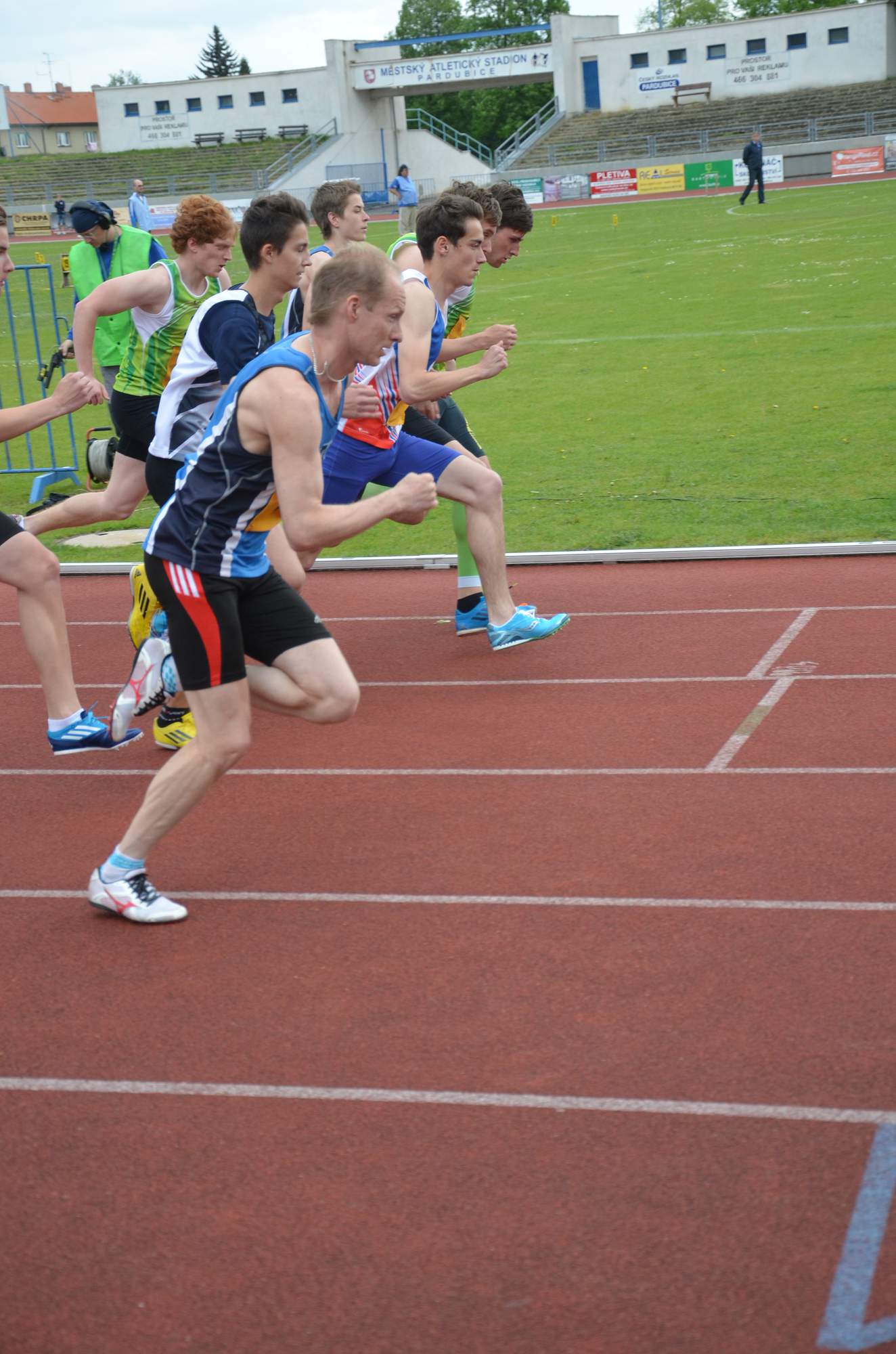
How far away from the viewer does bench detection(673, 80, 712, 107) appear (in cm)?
6744

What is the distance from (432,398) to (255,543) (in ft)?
8.15

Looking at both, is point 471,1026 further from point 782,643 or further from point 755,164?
point 755,164

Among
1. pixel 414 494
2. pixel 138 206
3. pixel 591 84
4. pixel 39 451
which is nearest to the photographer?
pixel 414 494

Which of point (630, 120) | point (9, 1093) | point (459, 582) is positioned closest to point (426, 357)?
point (459, 582)

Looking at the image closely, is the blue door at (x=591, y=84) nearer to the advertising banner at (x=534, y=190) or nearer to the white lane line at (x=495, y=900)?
the advertising banner at (x=534, y=190)

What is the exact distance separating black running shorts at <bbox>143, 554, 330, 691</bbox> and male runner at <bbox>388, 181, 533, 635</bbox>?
2.56 metres

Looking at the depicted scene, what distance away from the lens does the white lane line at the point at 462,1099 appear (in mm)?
3295

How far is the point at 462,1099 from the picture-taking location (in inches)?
136

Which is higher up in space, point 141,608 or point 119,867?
point 141,608

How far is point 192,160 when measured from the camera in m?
72.0

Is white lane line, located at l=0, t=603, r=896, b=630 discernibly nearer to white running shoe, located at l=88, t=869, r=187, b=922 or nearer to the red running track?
the red running track

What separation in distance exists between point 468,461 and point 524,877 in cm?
280

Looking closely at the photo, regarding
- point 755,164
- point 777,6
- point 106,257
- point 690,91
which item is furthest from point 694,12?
point 106,257

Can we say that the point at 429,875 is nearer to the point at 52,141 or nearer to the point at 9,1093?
the point at 9,1093
